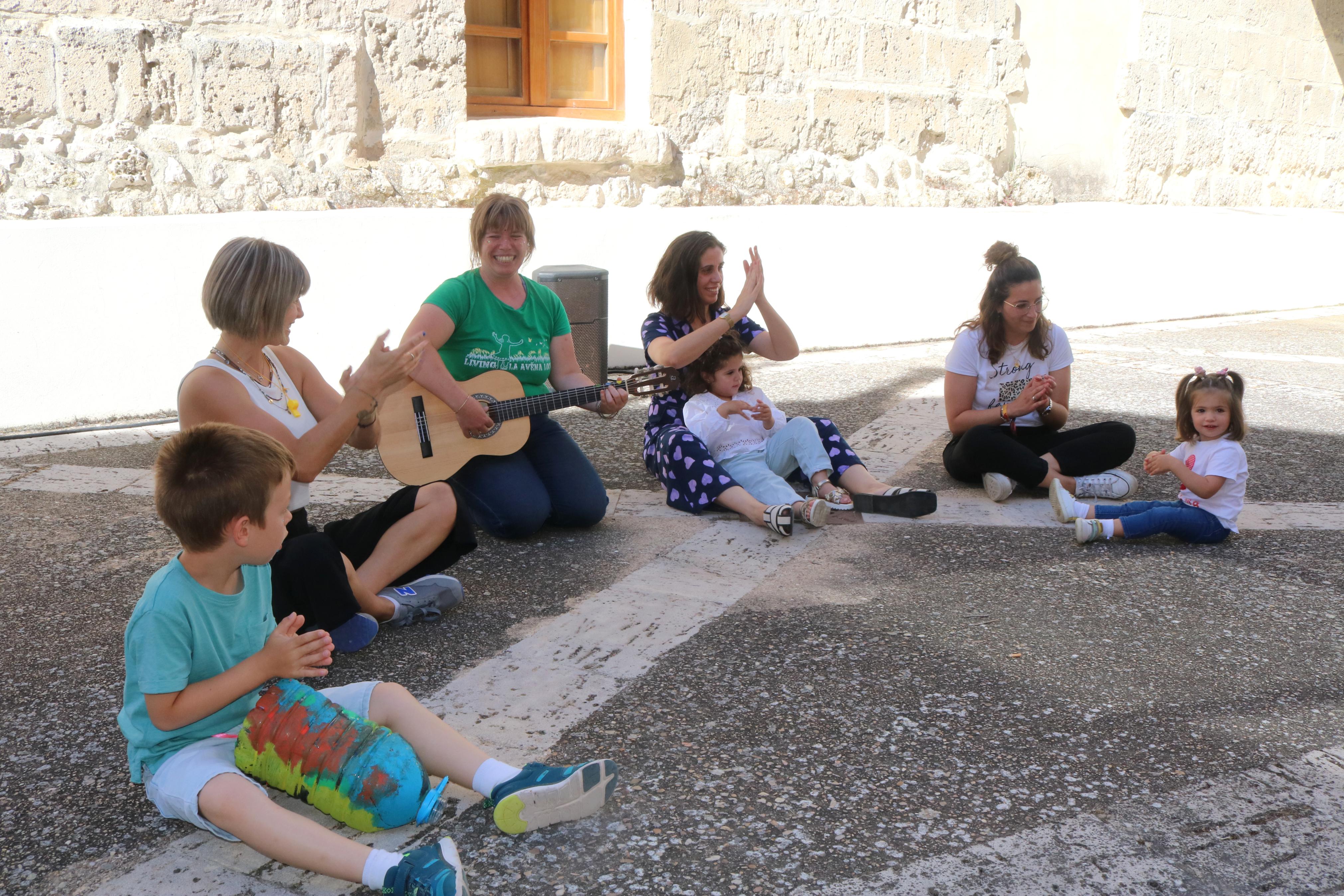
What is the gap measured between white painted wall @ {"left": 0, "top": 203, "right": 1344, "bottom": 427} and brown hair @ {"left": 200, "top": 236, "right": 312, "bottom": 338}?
2.98 m

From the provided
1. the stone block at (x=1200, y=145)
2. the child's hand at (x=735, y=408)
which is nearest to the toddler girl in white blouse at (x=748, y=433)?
the child's hand at (x=735, y=408)

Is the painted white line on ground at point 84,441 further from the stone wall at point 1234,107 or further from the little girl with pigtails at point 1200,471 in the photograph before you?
the stone wall at point 1234,107

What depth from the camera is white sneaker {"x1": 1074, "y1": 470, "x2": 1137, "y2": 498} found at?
449cm

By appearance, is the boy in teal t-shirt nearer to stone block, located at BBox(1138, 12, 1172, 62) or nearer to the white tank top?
the white tank top

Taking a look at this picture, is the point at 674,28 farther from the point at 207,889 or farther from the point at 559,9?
the point at 207,889

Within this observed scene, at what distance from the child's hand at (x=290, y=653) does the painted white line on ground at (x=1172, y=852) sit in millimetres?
1001

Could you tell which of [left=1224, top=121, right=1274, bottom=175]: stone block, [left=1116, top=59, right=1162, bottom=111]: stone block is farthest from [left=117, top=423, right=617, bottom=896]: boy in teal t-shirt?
[left=1224, top=121, right=1274, bottom=175]: stone block

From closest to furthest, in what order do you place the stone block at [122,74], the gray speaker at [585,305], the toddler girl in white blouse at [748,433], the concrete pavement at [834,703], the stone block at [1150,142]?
the concrete pavement at [834,703], the toddler girl in white blouse at [748,433], the stone block at [122,74], the gray speaker at [585,305], the stone block at [1150,142]

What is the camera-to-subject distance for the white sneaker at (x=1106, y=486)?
177 inches

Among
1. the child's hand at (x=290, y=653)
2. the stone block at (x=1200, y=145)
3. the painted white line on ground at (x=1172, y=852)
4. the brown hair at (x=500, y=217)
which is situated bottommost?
the painted white line on ground at (x=1172, y=852)

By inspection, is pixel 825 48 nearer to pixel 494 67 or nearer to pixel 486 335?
pixel 494 67

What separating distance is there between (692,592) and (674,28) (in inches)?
195

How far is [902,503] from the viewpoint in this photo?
13.6 feet

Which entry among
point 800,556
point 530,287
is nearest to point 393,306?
point 530,287
